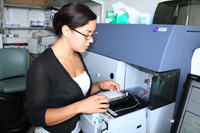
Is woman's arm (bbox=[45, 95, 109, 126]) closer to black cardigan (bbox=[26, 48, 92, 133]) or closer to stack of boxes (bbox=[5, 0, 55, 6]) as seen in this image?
black cardigan (bbox=[26, 48, 92, 133])

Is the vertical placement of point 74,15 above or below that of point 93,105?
above

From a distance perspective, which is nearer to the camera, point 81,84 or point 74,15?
point 74,15

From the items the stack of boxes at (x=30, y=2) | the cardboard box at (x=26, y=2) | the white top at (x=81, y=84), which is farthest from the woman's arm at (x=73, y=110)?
the cardboard box at (x=26, y=2)

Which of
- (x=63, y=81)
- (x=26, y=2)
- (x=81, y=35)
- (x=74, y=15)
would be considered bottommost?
(x=63, y=81)

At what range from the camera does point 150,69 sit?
74 centimetres

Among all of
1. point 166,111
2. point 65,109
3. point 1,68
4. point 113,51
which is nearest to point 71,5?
point 113,51

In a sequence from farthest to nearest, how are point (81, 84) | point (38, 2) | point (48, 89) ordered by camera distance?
1. point (38, 2)
2. point (81, 84)
3. point (48, 89)

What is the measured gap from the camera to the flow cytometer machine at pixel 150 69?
0.70 m

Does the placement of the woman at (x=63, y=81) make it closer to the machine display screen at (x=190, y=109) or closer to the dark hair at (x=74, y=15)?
the dark hair at (x=74, y=15)

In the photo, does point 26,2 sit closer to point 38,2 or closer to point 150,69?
point 38,2

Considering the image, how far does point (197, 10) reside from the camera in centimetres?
85

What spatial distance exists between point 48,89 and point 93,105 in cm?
24

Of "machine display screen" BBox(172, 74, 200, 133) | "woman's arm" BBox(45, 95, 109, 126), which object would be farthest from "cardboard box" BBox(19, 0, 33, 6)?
"machine display screen" BBox(172, 74, 200, 133)

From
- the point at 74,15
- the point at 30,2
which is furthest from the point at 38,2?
the point at 74,15
